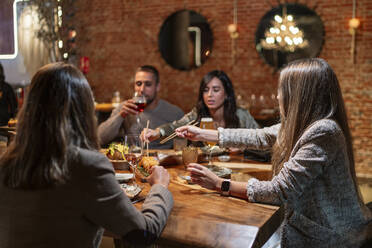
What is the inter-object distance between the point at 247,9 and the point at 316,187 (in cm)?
479

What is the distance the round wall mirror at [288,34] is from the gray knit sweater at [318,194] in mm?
4371

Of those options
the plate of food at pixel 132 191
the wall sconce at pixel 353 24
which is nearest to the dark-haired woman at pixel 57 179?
the plate of food at pixel 132 191

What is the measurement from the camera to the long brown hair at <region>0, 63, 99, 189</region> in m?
1.07

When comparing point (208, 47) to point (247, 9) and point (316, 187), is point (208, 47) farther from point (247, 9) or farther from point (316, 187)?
point (316, 187)

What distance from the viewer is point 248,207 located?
1.46 meters

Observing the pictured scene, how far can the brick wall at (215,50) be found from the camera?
210 inches

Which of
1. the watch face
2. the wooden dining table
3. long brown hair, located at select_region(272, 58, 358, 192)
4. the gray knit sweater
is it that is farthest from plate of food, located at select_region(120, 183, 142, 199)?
long brown hair, located at select_region(272, 58, 358, 192)

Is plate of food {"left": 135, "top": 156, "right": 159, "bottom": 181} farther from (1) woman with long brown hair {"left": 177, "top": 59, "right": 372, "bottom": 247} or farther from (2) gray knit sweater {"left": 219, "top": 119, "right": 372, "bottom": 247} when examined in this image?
(2) gray knit sweater {"left": 219, "top": 119, "right": 372, "bottom": 247}

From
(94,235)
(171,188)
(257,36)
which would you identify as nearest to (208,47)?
(257,36)

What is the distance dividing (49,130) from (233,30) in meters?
5.08

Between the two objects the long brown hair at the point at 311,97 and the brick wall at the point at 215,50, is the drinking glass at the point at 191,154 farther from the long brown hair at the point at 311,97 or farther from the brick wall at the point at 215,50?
the brick wall at the point at 215,50

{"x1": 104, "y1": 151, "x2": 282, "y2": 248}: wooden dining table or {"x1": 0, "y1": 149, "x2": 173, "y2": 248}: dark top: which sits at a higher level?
{"x1": 0, "y1": 149, "x2": 173, "y2": 248}: dark top

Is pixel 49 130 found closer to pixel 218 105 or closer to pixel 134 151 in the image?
pixel 134 151

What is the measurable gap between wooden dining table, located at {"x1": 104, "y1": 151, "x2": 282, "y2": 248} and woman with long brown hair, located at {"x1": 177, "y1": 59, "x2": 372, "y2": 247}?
69 mm
